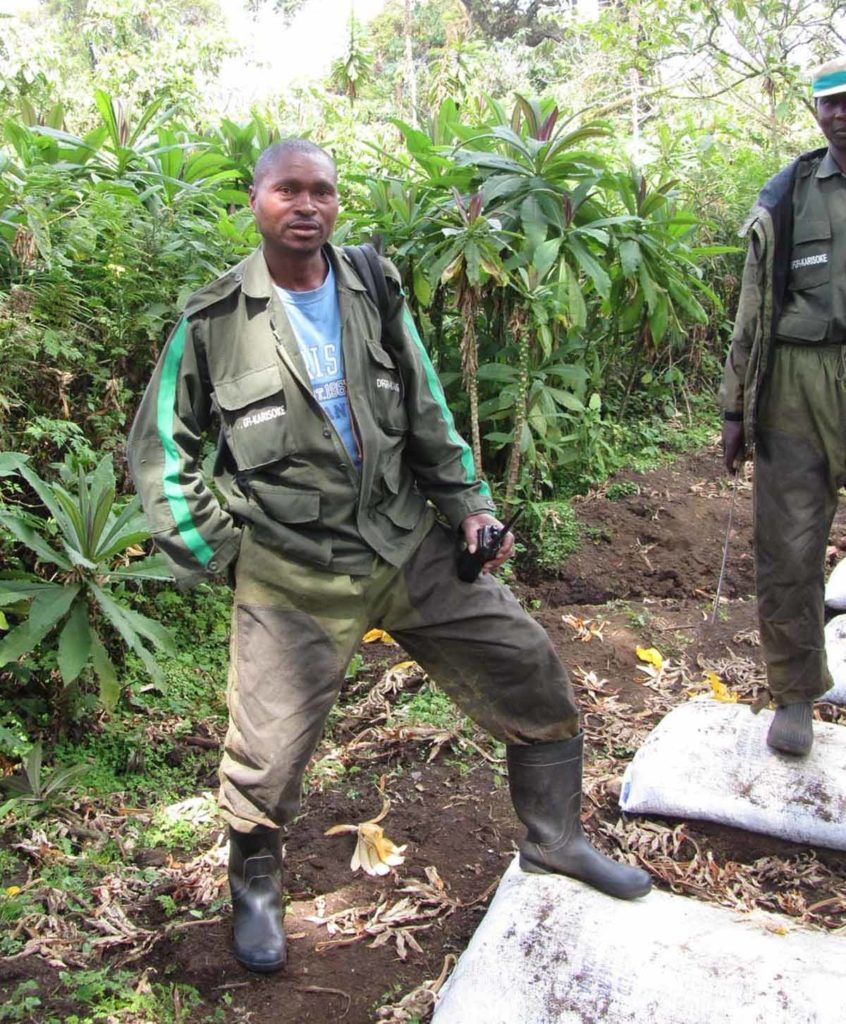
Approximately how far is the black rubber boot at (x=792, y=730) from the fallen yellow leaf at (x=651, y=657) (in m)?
1.02

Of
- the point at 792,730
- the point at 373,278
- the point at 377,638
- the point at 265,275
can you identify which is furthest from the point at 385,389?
the point at 377,638

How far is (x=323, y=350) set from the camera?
2402 millimetres

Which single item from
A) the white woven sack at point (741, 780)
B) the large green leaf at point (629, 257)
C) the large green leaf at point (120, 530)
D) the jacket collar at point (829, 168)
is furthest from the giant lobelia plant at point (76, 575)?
the large green leaf at point (629, 257)

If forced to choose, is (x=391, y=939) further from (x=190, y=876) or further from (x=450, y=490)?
(x=450, y=490)

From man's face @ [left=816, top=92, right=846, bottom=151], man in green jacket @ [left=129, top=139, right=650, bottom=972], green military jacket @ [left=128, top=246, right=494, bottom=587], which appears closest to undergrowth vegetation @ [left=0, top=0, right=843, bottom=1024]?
man in green jacket @ [left=129, top=139, right=650, bottom=972]

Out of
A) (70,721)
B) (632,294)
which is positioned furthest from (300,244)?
(632,294)

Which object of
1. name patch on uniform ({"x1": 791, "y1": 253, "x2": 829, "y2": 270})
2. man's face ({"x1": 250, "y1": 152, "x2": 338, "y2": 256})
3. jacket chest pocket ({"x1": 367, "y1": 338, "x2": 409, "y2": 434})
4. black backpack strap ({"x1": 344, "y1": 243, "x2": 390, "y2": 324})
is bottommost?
jacket chest pocket ({"x1": 367, "y1": 338, "x2": 409, "y2": 434})

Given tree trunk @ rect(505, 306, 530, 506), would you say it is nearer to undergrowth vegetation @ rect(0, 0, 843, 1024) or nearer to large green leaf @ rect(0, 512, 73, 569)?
undergrowth vegetation @ rect(0, 0, 843, 1024)

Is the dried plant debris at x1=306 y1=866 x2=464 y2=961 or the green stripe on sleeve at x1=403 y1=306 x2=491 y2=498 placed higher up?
the green stripe on sleeve at x1=403 y1=306 x2=491 y2=498

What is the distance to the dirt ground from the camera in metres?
2.46

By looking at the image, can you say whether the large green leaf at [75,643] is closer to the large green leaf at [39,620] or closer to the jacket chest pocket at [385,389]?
the large green leaf at [39,620]

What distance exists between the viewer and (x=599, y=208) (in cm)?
490

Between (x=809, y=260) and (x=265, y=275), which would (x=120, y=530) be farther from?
(x=809, y=260)

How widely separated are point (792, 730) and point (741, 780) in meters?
0.23
